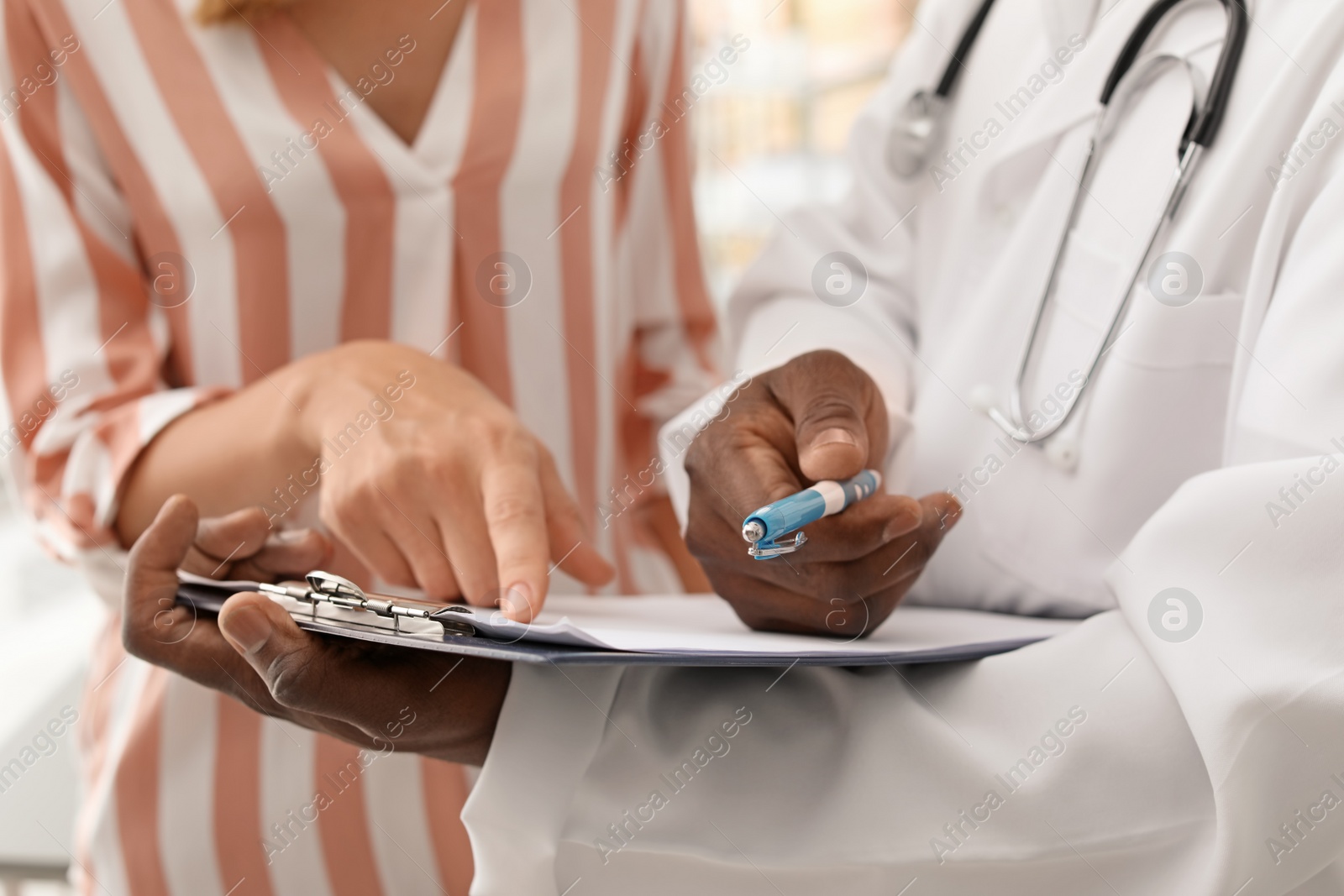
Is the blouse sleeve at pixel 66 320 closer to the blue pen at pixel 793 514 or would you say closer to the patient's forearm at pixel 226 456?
the patient's forearm at pixel 226 456

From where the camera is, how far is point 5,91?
2.68 feet

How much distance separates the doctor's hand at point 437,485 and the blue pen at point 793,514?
0.14 m

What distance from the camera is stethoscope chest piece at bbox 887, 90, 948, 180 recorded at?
3.03 ft

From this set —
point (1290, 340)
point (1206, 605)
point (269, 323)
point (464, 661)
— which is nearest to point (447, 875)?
point (464, 661)

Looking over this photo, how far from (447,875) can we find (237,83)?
0.73 m

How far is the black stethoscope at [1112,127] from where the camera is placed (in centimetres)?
67

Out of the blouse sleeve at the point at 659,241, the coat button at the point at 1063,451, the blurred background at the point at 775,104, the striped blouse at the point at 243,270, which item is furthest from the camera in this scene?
the blurred background at the point at 775,104

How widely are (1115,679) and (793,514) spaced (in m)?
0.21

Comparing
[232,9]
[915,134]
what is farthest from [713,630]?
[232,9]

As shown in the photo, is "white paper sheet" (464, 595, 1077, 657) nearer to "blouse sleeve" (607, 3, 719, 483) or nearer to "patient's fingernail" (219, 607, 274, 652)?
"patient's fingernail" (219, 607, 274, 652)

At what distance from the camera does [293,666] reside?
1.73 ft

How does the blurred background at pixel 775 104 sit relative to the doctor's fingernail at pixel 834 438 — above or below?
below

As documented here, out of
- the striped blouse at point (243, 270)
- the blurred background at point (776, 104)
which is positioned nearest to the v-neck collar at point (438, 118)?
the striped blouse at point (243, 270)

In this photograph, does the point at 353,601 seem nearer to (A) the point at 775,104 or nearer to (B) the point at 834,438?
(B) the point at 834,438
